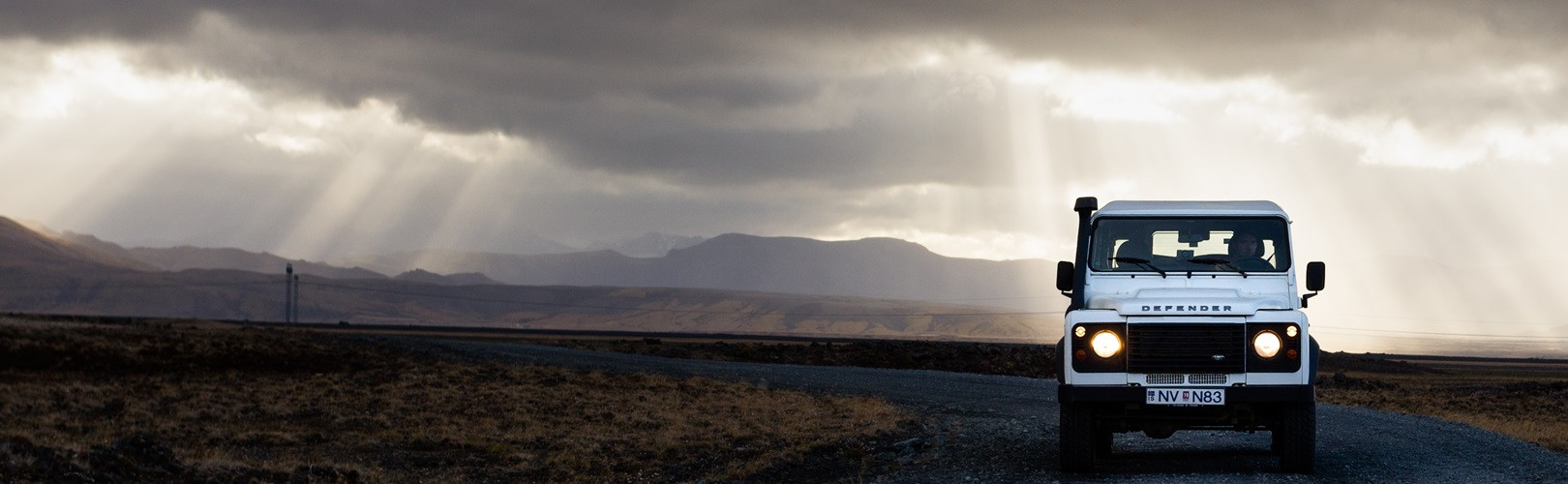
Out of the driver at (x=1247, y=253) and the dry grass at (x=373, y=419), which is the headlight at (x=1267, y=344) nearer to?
the driver at (x=1247, y=253)

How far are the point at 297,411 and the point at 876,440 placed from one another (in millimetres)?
15916

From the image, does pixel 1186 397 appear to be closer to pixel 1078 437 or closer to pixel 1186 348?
pixel 1186 348

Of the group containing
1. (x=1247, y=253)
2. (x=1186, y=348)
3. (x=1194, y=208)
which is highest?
(x=1194, y=208)

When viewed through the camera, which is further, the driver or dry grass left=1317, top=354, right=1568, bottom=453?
dry grass left=1317, top=354, right=1568, bottom=453

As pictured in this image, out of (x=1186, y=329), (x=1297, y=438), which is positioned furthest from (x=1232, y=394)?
(x=1297, y=438)

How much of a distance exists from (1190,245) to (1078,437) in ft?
9.47

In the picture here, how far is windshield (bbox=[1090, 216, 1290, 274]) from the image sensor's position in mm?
16281

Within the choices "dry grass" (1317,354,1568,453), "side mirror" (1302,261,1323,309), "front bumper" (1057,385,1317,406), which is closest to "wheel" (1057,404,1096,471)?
"front bumper" (1057,385,1317,406)

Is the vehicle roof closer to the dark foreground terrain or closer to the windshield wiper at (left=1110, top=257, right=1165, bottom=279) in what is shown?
the windshield wiper at (left=1110, top=257, right=1165, bottom=279)

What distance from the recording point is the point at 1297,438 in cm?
1541

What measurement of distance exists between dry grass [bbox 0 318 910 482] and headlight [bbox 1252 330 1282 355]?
7.16m

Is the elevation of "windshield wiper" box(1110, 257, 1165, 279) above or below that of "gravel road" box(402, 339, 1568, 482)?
above

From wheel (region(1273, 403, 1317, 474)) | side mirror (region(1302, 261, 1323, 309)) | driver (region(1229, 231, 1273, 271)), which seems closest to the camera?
side mirror (region(1302, 261, 1323, 309))

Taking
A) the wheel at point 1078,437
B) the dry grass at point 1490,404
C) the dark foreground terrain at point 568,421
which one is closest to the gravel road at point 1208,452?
the dark foreground terrain at point 568,421
